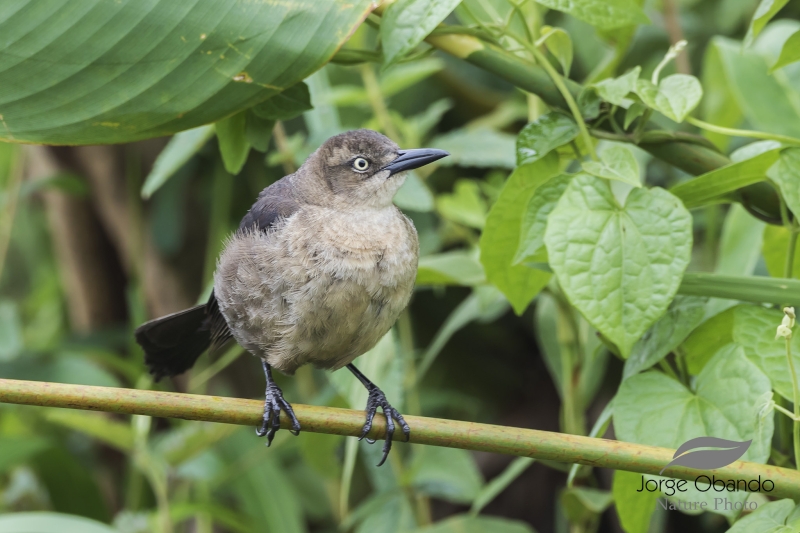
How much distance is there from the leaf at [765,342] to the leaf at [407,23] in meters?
0.82

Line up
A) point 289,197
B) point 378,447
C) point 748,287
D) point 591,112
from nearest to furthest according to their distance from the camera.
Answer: point 748,287, point 591,112, point 289,197, point 378,447

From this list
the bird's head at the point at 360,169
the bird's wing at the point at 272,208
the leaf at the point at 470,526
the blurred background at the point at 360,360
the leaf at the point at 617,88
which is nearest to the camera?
Answer: the leaf at the point at 617,88

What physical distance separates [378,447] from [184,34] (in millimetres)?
1429

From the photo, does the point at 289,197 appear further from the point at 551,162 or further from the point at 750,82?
the point at 750,82

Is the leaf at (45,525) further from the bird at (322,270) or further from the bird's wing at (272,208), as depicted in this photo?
the bird's wing at (272,208)

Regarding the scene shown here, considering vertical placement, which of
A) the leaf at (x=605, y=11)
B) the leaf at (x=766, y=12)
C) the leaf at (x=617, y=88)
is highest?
the leaf at (x=605, y=11)

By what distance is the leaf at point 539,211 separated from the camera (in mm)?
1592

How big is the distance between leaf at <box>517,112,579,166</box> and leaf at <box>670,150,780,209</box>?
0.25m

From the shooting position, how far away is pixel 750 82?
2.54 metres

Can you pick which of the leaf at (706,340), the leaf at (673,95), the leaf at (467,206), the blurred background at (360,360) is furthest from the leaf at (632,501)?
the leaf at (467,206)

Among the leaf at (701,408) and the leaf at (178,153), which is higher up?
the leaf at (178,153)

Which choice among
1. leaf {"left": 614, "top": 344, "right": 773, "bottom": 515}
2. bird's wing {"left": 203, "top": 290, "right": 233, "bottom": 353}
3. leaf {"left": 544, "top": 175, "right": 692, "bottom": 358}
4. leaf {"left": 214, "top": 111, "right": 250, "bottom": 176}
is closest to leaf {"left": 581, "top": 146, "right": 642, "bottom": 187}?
leaf {"left": 544, "top": 175, "right": 692, "bottom": 358}

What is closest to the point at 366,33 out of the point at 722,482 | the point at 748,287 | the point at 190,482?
the point at 190,482

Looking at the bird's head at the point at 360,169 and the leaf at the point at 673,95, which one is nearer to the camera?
the leaf at the point at 673,95
